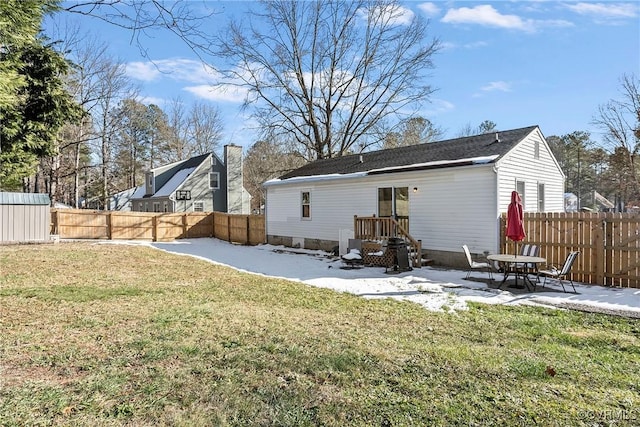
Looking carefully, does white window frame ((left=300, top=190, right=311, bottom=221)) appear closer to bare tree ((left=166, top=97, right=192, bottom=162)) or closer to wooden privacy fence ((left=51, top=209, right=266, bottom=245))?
wooden privacy fence ((left=51, top=209, right=266, bottom=245))

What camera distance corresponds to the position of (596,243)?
809 cm

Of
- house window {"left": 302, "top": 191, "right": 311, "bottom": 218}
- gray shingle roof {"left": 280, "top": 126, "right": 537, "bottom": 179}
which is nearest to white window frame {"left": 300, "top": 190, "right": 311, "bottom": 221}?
house window {"left": 302, "top": 191, "right": 311, "bottom": 218}

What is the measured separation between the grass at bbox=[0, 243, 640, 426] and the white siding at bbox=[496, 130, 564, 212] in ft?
17.0

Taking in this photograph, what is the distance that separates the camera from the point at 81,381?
318 cm

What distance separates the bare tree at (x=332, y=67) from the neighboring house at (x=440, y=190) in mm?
9972

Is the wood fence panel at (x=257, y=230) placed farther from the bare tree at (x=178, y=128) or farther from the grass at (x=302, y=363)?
the bare tree at (x=178, y=128)

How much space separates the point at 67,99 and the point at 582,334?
1618cm

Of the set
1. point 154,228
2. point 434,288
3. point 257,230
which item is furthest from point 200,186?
point 434,288

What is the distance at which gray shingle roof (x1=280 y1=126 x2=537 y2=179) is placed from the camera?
11.2 meters

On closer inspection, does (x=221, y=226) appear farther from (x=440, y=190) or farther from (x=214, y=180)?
(x=440, y=190)

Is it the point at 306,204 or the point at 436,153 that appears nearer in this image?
the point at 436,153

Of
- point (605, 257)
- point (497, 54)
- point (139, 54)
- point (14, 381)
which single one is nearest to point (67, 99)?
point (139, 54)

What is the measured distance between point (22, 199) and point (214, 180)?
1505 centimetres

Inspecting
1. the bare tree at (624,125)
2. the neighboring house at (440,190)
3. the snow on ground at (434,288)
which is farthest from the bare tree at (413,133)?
the snow on ground at (434,288)
